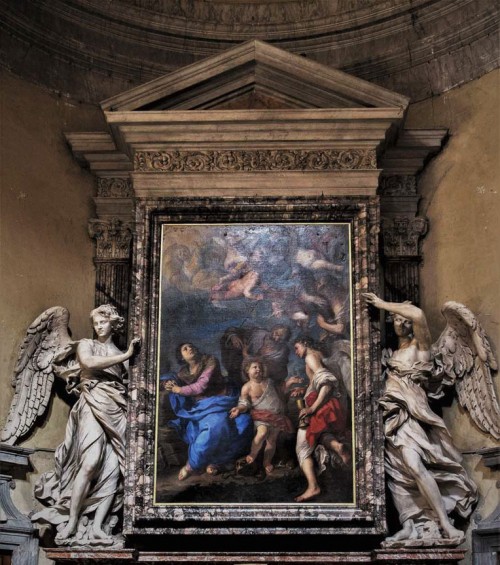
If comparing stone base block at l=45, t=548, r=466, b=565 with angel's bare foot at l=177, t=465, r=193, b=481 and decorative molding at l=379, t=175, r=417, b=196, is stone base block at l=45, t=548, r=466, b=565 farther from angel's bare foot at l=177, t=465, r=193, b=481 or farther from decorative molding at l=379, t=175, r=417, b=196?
decorative molding at l=379, t=175, r=417, b=196

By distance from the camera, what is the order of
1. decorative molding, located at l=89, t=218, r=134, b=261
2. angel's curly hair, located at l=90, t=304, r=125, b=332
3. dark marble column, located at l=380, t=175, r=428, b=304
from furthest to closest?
decorative molding, located at l=89, t=218, r=134, b=261
dark marble column, located at l=380, t=175, r=428, b=304
angel's curly hair, located at l=90, t=304, r=125, b=332

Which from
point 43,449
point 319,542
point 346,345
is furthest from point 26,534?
point 346,345

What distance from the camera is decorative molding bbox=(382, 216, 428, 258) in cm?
1024

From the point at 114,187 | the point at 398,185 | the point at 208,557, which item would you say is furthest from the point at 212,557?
the point at 398,185

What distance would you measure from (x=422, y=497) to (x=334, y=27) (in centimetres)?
451

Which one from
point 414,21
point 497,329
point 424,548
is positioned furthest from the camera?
point 414,21

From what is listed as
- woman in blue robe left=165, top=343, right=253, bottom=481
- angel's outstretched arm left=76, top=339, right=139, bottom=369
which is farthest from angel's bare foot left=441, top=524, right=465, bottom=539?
angel's outstretched arm left=76, top=339, right=139, bottom=369

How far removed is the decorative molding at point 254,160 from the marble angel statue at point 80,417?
122cm

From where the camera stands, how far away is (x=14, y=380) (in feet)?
31.6

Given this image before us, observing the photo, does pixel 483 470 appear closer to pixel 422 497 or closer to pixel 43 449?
pixel 422 497

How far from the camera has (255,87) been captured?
1004 cm

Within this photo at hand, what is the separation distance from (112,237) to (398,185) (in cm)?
244

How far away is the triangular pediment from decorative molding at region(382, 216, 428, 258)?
3.48 ft

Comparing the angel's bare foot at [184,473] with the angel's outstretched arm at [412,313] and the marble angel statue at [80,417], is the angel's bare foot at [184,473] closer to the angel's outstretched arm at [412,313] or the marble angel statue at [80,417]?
the marble angel statue at [80,417]
